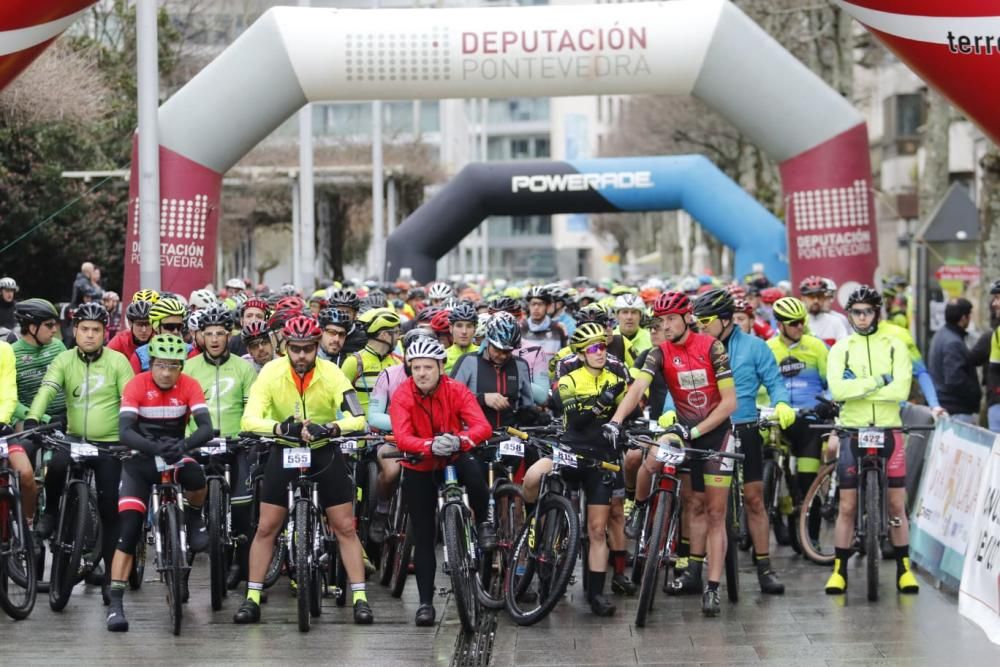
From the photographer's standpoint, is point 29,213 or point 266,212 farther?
point 266,212

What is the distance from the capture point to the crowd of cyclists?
381 inches

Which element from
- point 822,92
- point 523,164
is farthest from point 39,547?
point 523,164

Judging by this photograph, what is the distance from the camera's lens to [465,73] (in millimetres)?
18062

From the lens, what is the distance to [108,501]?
10.5 metres

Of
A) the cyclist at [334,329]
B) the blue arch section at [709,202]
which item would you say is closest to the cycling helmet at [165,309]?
the cyclist at [334,329]

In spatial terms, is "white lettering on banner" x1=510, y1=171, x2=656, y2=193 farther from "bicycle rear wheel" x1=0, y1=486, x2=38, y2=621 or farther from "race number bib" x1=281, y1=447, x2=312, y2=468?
"race number bib" x1=281, y1=447, x2=312, y2=468

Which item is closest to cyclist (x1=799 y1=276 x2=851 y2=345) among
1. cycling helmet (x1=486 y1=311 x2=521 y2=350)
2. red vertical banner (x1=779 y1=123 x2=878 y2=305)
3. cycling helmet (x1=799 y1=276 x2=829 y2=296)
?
cycling helmet (x1=799 y1=276 x2=829 y2=296)

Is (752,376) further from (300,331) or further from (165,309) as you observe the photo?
(165,309)

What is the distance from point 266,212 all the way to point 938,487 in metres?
43.3

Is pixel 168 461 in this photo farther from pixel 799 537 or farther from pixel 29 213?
pixel 29 213

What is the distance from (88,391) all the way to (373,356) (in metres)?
2.36

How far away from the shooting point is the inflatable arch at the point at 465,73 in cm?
1789

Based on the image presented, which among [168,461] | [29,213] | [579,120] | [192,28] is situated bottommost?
[168,461]

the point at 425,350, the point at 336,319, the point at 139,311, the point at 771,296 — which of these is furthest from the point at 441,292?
the point at 425,350
